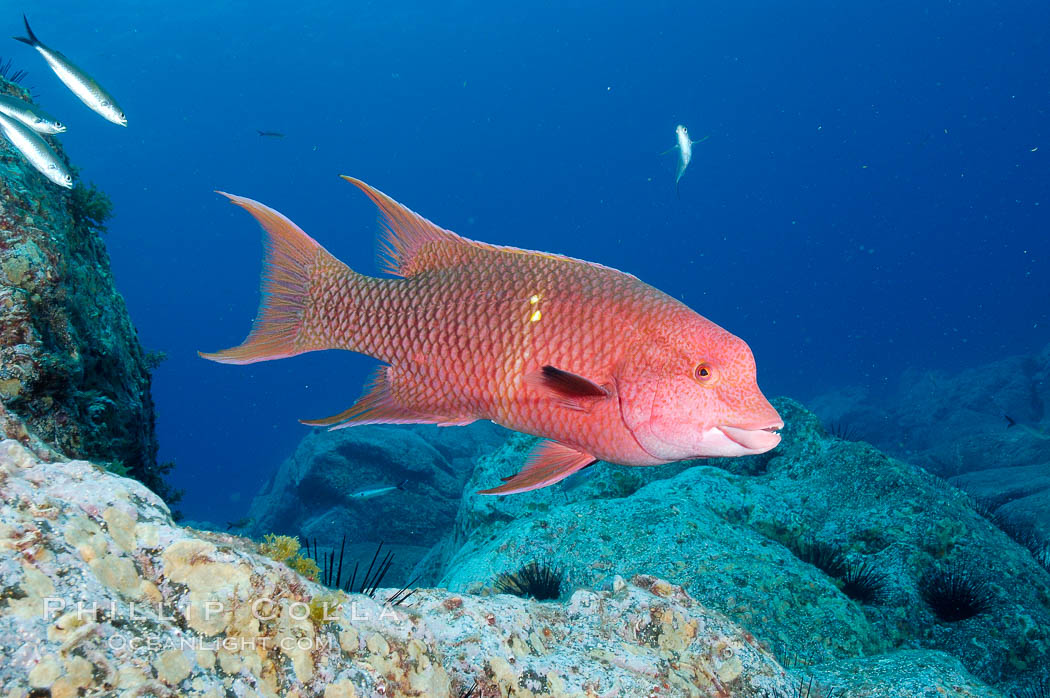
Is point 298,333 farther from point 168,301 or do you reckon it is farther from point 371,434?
point 168,301

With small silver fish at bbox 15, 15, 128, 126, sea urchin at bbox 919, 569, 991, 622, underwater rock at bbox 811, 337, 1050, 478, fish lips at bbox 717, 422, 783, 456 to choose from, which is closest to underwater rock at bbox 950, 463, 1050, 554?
sea urchin at bbox 919, 569, 991, 622

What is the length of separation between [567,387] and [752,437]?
0.75 m

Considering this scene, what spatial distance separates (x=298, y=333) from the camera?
244cm

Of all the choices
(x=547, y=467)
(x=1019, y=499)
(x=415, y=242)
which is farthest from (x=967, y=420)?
(x=415, y=242)

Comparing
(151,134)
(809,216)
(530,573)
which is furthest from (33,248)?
(809,216)

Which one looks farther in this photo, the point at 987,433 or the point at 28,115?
the point at 987,433

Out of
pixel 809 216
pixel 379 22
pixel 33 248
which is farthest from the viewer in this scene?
pixel 809 216

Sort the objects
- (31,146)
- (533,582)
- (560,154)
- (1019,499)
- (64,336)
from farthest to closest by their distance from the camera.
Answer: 1. (560,154)
2. (1019,499)
3. (533,582)
4. (31,146)
5. (64,336)

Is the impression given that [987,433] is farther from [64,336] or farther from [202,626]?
[64,336]

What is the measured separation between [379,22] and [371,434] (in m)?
95.7

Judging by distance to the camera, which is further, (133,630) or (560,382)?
(560,382)

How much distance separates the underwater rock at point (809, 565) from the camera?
11.2ft

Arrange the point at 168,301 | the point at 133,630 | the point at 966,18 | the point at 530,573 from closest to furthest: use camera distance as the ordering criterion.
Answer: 1. the point at 133,630
2. the point at 530,573
3. the point at 966,18
4. the point at 168,301

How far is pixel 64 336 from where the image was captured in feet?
9.18
